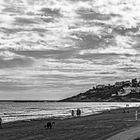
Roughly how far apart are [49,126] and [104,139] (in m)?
13.7

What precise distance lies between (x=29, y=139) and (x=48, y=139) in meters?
1.78

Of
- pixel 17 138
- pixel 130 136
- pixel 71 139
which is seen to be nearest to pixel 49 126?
pixel 17 138

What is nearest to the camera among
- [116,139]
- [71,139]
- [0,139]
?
[116,139]

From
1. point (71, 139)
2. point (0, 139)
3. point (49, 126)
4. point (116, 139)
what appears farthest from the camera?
point (49, 126)

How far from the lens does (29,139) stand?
27641 mm

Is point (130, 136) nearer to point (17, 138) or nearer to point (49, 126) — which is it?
point (17, 138)

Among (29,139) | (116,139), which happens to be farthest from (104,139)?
(29,139)

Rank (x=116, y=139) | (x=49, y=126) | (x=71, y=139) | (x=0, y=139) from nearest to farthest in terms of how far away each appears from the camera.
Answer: (x=116, y=139) → (x=71, y=139) → (x=0, y=139) → (x=49, y=126)

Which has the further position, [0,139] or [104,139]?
[0,139]

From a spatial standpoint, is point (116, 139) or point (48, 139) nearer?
point (116, 139)

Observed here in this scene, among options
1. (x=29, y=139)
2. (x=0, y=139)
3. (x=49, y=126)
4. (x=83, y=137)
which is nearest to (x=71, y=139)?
(x=83, y=137)

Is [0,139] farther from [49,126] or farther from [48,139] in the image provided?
[49,126]

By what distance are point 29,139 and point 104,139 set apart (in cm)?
655

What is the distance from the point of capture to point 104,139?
25.0 metres
